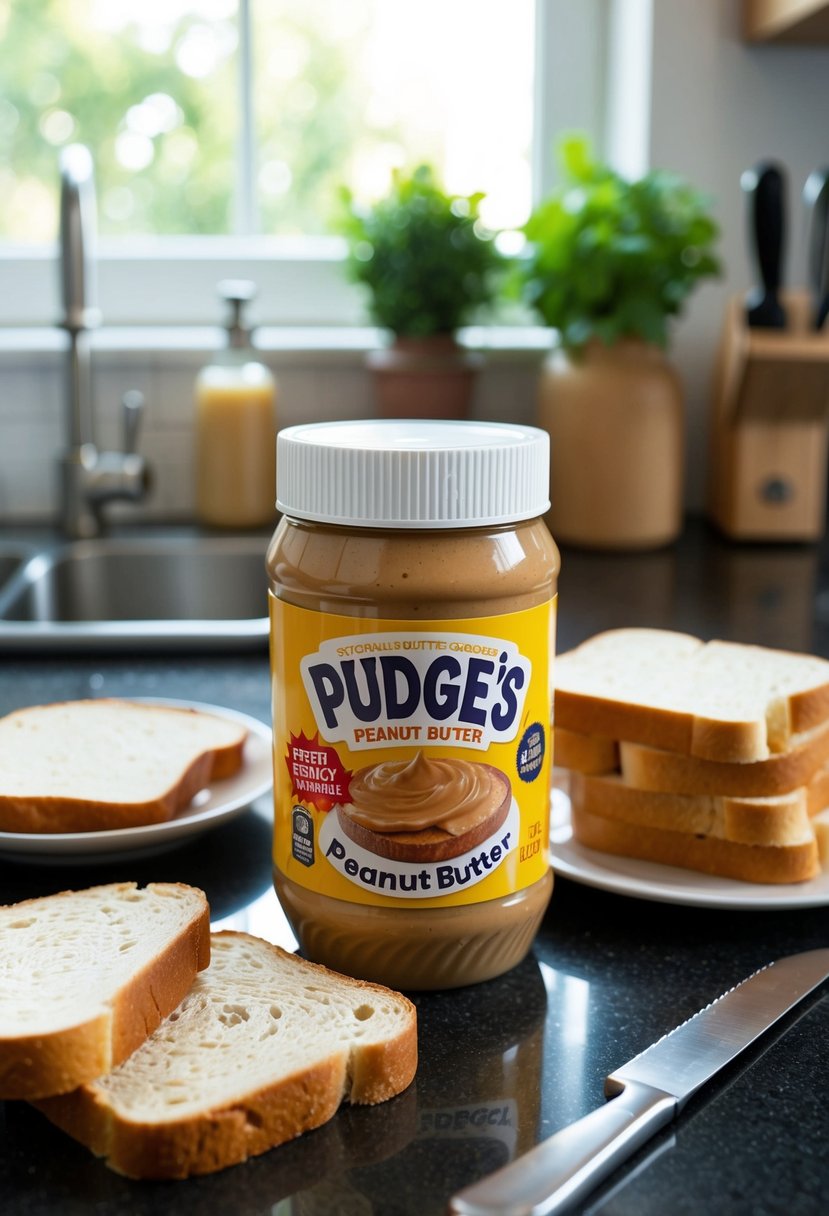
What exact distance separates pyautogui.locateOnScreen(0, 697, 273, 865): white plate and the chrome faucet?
0.98 m

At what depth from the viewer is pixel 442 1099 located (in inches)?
24.8

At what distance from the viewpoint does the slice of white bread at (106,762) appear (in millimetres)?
845

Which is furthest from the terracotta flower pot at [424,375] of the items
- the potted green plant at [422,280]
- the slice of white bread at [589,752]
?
the slice of white bread at [589,752]

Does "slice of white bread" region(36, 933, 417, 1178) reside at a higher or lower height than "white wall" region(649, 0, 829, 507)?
lower

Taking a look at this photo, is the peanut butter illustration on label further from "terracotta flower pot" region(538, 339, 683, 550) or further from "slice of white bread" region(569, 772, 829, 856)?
"terracotta flower pot" region(538, 339, 683, 550)

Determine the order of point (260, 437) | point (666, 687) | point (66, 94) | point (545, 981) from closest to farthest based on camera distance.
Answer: point (545, 981) → point (666, 687) → point (260, 437) → point (66, 94)

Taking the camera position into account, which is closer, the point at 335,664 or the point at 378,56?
the point at 335,664

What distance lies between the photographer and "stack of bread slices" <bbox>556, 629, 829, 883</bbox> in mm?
822

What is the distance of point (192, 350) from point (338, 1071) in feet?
5.12

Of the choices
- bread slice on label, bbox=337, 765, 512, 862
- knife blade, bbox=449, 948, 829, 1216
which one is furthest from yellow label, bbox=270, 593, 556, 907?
knife blade, bbox=449, 948, 829, 1216

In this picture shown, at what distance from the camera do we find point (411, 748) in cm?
66

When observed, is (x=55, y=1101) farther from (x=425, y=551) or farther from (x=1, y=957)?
(x=425, y=551)

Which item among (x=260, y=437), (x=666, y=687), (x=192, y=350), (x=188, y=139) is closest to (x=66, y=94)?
(x=188, y=139)

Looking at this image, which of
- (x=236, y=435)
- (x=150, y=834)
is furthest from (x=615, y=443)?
(x=150, y=834)
